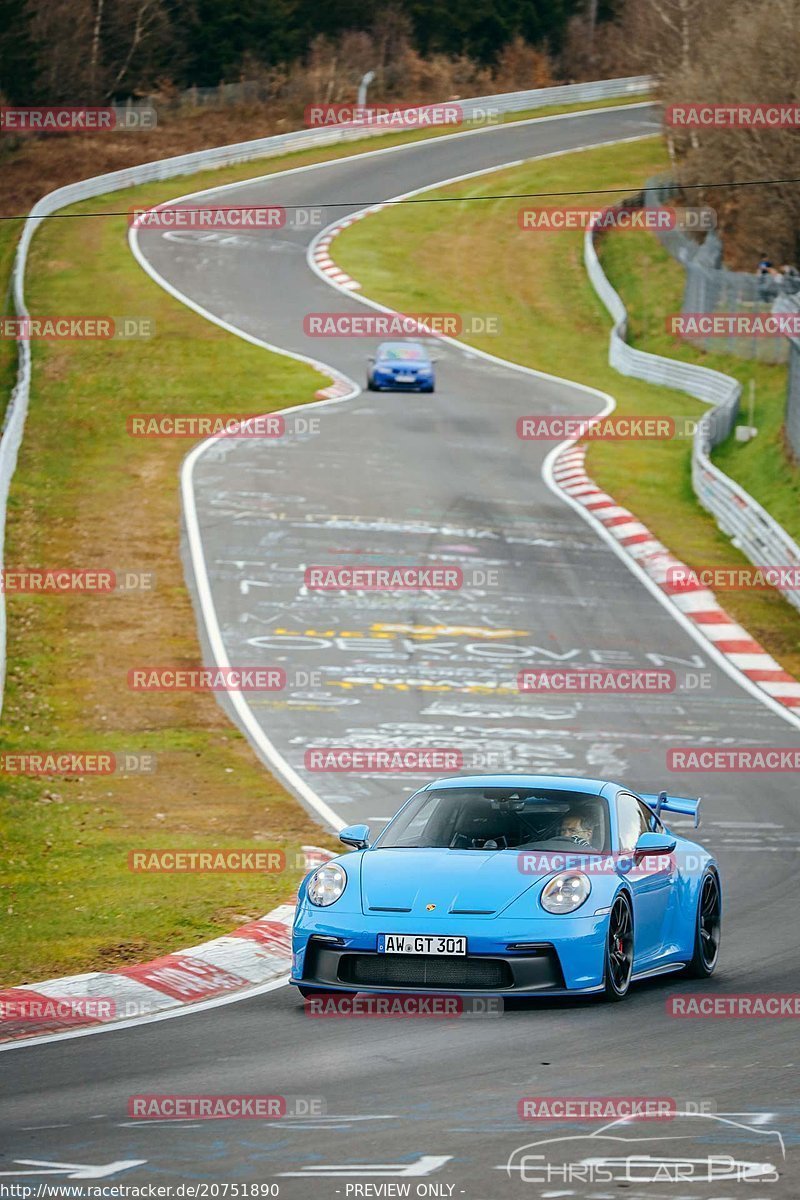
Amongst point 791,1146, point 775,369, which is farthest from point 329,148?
point 791,1146

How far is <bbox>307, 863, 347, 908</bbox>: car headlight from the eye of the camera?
1015 centimetres

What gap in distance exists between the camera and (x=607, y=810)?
10.9 metres

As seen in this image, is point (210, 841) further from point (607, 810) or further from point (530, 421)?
point (530, 421)

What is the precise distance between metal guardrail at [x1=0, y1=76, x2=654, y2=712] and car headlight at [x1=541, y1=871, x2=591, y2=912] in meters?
19.3

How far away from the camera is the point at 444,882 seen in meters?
10.0

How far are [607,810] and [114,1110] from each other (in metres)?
4.17
